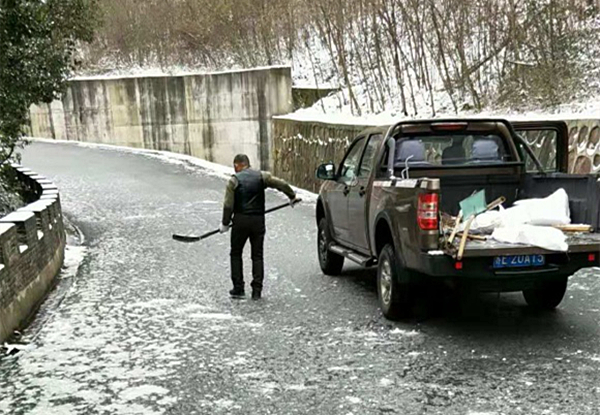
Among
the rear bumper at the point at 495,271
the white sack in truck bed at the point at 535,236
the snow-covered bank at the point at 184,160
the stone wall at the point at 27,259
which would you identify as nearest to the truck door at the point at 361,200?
the rear bumper at the point at 495,271

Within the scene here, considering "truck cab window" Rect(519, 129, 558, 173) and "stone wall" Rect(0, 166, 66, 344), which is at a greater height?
"truck cab window" Rect(519, 129, 558, 173)

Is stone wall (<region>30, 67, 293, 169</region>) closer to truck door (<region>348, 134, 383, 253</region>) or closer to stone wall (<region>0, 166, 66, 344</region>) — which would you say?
stone wall (<region>0, 166, 66, 344</region>)

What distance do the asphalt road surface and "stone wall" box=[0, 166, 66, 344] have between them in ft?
0.91

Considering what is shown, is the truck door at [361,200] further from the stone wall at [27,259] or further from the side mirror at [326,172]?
the stone wall at [27,259]

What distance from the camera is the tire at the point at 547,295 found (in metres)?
7.11

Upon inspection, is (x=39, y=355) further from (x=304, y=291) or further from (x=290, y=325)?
(x=304, y=291)

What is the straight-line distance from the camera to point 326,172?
8883mm

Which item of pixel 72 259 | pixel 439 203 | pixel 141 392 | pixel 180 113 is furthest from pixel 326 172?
pixel 180 113

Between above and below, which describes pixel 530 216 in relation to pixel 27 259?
above

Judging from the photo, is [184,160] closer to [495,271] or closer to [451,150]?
[451,150]

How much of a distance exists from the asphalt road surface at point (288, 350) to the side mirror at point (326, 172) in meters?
1.31

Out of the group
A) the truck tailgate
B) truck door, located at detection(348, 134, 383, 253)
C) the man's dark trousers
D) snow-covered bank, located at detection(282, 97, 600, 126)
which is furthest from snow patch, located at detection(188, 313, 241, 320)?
snow-covered bank, located at detection(282, 97, 600, 126)

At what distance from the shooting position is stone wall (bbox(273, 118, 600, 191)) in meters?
16.6

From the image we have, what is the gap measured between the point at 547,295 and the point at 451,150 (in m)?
1.80
